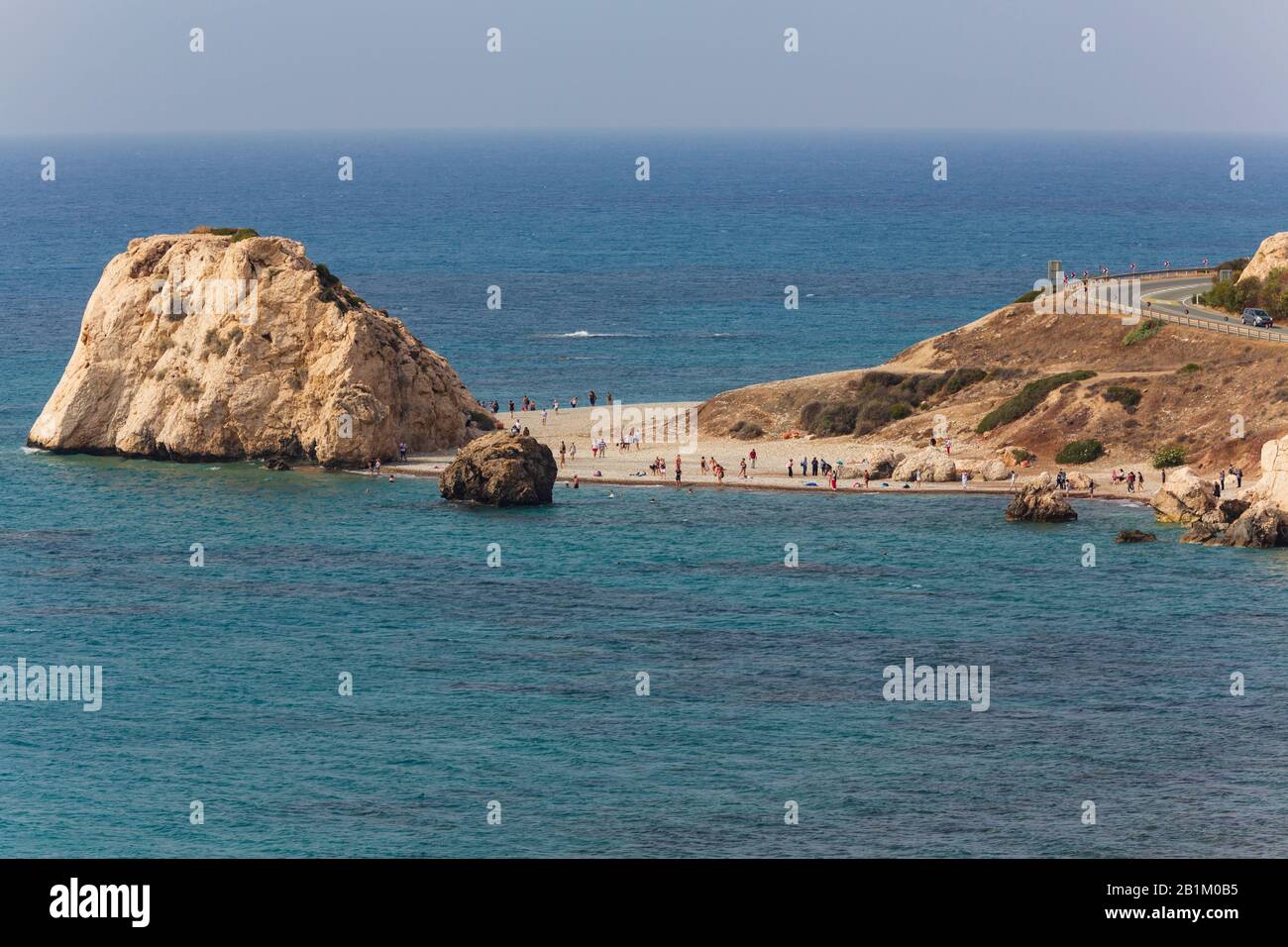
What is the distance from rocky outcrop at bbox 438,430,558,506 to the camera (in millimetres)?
105062

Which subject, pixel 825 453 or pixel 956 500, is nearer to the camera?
pixel 956 500

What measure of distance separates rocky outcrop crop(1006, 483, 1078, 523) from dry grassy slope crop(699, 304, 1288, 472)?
10.5 meters

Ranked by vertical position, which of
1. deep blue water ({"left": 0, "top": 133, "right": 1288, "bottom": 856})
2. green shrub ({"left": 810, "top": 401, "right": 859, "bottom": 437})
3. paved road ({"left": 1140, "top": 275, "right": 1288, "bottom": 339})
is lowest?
Answer: deep blue water ({"left": 0, "top": 133, "right": 1288, "bottom": 856})

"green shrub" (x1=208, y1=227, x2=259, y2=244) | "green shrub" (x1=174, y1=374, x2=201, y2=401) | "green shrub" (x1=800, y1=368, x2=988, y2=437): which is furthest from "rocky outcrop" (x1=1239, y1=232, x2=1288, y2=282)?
"green shrub" (x1=174, y1=374, x2=201, y2=401)

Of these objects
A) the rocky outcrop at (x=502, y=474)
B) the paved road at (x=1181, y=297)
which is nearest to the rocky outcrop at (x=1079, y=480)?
the paved road at (x=1181, y=297)

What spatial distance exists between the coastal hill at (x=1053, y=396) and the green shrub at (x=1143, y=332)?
104mm

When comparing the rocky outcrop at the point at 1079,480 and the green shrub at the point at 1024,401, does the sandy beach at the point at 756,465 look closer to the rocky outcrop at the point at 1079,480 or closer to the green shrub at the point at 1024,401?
the rocky outcrop at the point at 1079,480

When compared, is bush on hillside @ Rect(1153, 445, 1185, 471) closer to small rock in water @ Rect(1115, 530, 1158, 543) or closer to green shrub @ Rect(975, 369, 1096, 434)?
green shrub @ Rect(975, 369, 1096, 434)

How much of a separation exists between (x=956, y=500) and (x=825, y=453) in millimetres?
12080

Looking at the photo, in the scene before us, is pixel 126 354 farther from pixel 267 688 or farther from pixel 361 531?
pixel 267 688

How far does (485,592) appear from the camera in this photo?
89.6 metres
